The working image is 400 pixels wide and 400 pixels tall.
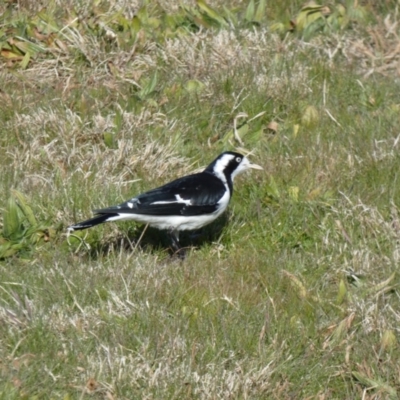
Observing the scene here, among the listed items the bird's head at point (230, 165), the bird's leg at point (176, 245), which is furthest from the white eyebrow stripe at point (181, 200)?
the bird's head at point (230, 165)

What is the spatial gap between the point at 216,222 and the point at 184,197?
45cm

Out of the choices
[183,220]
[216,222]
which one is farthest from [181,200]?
[216,222]

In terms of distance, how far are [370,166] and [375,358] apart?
2179mm

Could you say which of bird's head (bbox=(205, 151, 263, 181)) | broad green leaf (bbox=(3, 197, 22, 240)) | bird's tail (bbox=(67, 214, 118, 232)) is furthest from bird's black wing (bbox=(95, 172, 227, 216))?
broad green leaf (bbox=(3, 197, 22, 240))

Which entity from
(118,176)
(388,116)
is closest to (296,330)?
(118,176)

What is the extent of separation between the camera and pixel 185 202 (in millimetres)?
6988

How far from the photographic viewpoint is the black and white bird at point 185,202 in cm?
674

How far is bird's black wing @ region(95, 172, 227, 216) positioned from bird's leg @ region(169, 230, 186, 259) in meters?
0.17

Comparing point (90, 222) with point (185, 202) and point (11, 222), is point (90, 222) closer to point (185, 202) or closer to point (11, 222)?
point (11, 222)

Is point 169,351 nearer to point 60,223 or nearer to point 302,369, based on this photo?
point 302,369

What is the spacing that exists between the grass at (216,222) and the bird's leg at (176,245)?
12 centimetres

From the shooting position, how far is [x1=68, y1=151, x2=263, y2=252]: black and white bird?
674 cm

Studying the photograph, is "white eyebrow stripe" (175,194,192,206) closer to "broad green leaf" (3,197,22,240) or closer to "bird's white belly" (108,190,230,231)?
"bird's white belly" (108,190,230,231)

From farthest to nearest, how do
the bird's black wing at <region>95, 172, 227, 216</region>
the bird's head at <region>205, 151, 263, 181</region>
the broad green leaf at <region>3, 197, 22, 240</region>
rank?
the bird's head at <region>205, 151, 263, 181</region>, the bird's black wing at <region>95, 172, 227, 216</region>, the broad green leaf at <region>3, 197, 22, 240</region>
